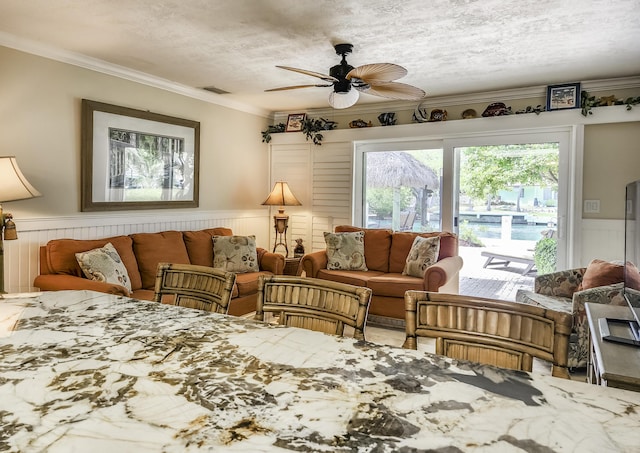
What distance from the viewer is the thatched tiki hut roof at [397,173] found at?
16.8ft

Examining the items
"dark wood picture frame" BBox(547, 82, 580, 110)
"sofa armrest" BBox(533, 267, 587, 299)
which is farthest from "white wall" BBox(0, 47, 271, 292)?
"dark wood picture frame" BBox(547, 82, 580, 110)

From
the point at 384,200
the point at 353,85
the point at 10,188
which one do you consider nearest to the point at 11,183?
the point at 10,188

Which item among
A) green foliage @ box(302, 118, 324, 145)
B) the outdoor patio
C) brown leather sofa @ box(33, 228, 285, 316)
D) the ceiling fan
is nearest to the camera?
the ceiling fan

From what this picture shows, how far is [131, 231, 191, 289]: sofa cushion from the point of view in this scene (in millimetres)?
3816

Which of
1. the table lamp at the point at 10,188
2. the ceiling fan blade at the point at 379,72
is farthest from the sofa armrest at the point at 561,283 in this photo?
the table lamp at the point at 10,188

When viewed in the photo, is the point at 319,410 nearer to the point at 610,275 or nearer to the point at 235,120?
the point at 610,275

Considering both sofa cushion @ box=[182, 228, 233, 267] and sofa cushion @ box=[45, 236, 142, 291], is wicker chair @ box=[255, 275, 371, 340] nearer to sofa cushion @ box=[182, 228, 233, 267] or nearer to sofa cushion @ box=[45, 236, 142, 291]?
sofa cushion @ box=[45, 236, 142, 291]

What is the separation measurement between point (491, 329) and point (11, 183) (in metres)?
3.00

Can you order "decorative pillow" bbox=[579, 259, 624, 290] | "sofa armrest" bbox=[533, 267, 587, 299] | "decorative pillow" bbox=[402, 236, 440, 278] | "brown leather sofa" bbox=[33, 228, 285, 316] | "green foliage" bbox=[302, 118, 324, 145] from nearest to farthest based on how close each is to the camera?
1. "decorative pillow" bbox=[579, 259, 624, 290]
2. "brown leather sofa" bbox=[33, 228, 285, 316]
3. "sofa armrest" bbox=[533, 267, 587, 299]
4. "decorative pillow" bbox=[402, 236, 440, 278]
5. "green foliage" bbox=[302, 118, 324, 145]

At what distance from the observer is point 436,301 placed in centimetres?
131

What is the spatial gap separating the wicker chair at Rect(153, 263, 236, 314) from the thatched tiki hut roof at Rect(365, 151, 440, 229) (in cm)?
385

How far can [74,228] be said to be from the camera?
3697mm

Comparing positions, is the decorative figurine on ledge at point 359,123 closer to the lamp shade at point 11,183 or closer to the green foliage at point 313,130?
the green foliage at point 313,130

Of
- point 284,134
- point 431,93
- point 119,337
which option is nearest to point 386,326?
point 431,93
